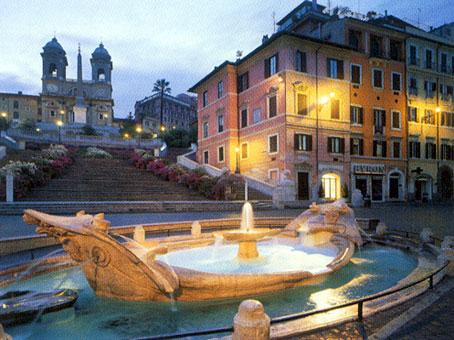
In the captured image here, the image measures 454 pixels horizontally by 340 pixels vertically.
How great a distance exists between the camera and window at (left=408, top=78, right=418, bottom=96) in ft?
116

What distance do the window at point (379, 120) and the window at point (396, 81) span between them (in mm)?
3208

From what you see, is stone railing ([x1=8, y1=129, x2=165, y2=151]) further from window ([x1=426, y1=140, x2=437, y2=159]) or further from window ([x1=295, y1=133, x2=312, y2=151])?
window ([x1=426, y1=140, x2=437, y2=159])

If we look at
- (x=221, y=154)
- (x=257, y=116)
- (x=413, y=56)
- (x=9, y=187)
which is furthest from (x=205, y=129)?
(x=413, y=56)

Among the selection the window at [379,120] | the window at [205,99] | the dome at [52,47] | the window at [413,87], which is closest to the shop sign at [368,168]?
→ the window at [379,120]

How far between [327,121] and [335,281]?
985 inches

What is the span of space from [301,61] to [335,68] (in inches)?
163

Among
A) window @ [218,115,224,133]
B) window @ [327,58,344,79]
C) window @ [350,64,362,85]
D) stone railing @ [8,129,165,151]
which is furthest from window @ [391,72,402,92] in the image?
stone railing @ [8,129,165,151]

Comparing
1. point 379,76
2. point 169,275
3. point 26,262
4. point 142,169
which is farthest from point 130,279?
point 379,76

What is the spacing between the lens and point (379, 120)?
33.4m

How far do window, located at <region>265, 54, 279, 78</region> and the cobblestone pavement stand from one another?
2672 centimetres

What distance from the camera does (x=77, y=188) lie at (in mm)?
22328

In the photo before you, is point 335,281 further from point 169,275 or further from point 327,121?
point 327,121

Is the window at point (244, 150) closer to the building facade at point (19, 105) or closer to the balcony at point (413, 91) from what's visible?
the balcony at point (413, 91)

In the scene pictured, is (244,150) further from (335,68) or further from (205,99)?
(335,68)
